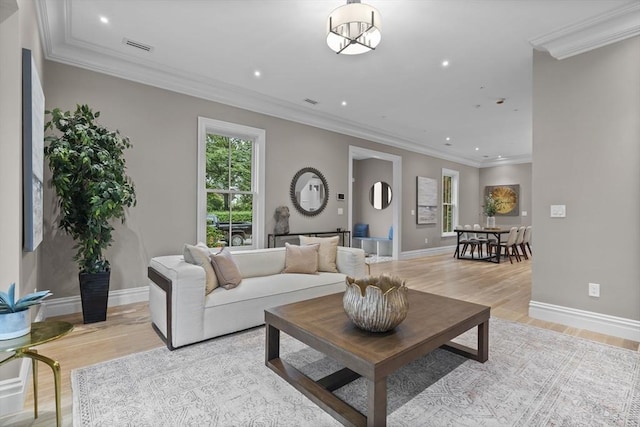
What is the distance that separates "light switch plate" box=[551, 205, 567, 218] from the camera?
10.7 feet

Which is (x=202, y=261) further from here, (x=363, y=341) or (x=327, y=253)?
(x=363, y=341)

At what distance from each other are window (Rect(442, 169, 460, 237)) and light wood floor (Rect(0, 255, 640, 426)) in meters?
3.11

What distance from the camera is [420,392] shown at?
196cm

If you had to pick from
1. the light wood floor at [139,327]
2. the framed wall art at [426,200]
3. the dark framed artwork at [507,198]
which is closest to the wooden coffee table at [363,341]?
the light wood floor at [139,327]

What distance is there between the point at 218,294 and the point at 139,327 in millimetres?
967

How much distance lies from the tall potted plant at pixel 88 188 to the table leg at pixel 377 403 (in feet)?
9.17

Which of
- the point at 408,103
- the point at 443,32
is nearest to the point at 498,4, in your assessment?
the point at 443,32

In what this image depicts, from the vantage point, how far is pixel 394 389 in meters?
1.99

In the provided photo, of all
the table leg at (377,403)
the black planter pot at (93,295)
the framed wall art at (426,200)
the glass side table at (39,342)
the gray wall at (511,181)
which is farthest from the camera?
the gray wall at (511,181)

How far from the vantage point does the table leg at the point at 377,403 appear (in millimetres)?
1503

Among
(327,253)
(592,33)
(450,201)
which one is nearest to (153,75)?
(327,253)

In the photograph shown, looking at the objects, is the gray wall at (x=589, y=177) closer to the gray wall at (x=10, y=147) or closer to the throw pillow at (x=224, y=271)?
the throw pillow at (x=224, y=271)

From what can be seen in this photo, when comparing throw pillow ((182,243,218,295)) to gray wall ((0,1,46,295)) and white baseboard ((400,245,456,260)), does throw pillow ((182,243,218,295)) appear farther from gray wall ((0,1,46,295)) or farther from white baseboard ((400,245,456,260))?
white baseboard ((400,245,456,260))

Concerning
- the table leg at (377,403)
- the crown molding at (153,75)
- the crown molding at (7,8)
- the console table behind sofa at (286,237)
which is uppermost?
the crown molding at (153,75)
